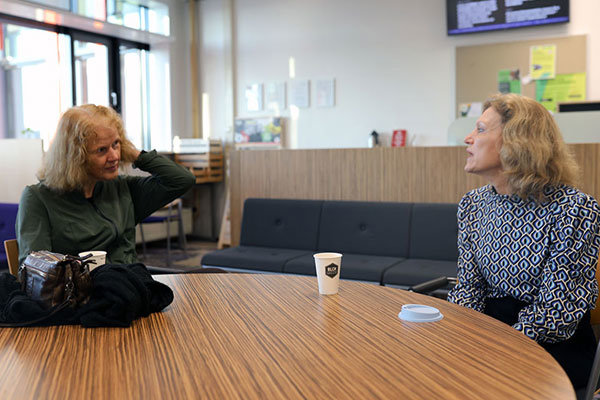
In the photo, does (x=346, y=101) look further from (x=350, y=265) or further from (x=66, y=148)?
(x=66, y=148)

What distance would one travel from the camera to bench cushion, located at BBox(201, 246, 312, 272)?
3598 mm

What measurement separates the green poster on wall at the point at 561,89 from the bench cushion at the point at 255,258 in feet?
10.4


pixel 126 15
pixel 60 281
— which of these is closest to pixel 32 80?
pixel 126 15

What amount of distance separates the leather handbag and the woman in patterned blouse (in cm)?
113

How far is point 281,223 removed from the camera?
13.3 feet

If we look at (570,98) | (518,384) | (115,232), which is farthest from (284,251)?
(570,98)

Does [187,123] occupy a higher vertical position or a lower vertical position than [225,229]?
higher

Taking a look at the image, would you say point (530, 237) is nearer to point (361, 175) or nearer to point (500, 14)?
point (361, 175)

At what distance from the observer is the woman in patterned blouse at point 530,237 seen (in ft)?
4.99

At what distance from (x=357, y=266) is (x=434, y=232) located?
59 centimetres

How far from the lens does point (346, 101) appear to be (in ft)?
21.4

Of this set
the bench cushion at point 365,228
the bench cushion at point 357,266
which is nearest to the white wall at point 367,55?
the bench cushion at point 365,228

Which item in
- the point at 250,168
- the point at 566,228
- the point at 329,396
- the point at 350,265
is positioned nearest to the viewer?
the point at 329,396

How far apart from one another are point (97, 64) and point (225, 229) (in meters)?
2.63
